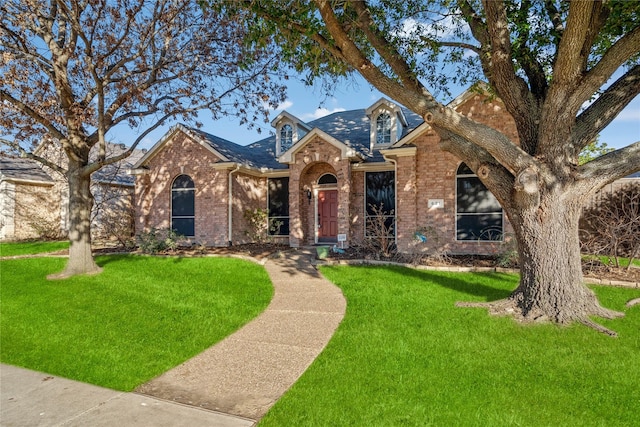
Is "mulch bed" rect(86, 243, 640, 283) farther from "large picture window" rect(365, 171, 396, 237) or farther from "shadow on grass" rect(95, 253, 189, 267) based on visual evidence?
"large picture window" rect(365, 171, 396, 237)

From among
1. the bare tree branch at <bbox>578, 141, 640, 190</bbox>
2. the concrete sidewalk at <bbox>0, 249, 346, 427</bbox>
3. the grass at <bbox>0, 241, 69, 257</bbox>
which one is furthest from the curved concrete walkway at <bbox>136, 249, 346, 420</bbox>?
the grass at <bbox>0, 241, 69, 257</bbox>

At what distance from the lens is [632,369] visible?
13.8 ft

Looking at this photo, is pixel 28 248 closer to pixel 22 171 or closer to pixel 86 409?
pixel 22 171

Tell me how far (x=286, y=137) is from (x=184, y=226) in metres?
5.87

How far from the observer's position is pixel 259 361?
469cm

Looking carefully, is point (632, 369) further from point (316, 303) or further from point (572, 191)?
point (316, 303)

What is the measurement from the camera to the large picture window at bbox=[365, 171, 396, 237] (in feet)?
44.4

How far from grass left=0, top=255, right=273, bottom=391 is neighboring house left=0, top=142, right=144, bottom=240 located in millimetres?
8979

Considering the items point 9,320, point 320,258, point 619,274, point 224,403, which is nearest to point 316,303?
point 224,403

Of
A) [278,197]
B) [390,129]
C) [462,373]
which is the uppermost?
[390,129]

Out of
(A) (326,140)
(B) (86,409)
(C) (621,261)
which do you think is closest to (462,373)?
(B) (86,409)

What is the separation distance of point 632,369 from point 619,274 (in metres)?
5.36

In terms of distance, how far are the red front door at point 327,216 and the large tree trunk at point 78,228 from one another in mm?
7774

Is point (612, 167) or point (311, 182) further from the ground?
point (311, 182)
